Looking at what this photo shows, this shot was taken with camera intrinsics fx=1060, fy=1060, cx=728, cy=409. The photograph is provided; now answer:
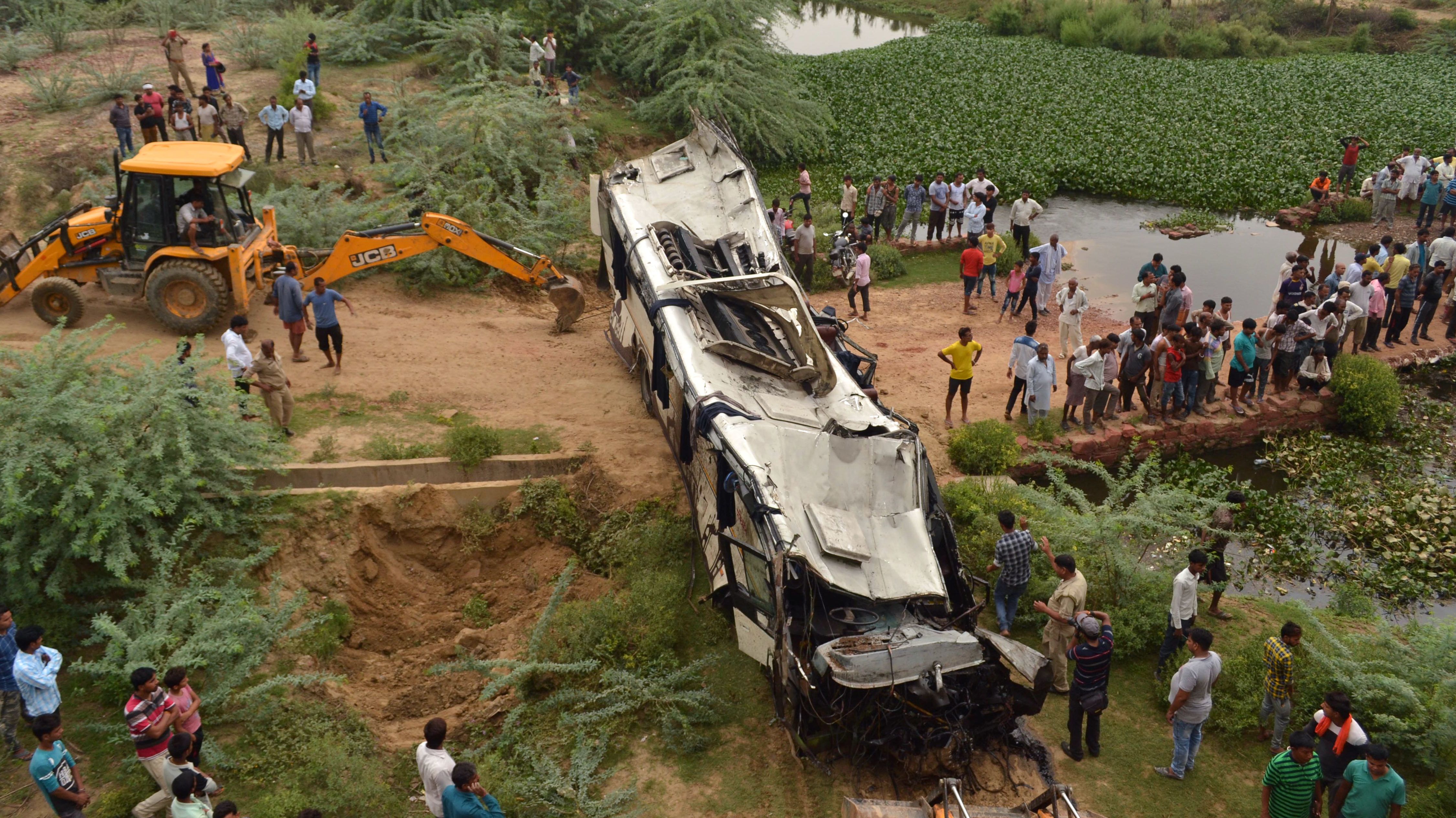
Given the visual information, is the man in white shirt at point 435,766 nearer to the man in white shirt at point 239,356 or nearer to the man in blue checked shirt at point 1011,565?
the man in blue checked shirt at point 1011,565

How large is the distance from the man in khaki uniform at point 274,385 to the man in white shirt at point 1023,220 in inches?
458

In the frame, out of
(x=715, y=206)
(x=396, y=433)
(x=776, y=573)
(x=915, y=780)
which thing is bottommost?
(x=915, y=780)

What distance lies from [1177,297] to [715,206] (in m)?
5.95

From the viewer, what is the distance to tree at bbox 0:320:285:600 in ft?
27.7

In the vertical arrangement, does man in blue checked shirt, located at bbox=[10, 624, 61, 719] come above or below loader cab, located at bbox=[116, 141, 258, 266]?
below

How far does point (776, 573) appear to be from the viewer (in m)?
7.39

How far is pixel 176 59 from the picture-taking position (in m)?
18.3

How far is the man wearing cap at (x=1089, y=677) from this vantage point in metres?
7.53

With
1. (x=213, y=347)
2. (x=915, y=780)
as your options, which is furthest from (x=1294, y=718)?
(x=213, y=347)

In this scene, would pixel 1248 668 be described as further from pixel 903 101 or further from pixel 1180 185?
pixel 903 101

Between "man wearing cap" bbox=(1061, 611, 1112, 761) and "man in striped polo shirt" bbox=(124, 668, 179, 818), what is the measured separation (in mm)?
6203

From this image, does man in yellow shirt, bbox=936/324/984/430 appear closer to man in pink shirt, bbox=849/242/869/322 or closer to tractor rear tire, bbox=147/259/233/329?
man in pink shirt, bbox=849/242/869/322

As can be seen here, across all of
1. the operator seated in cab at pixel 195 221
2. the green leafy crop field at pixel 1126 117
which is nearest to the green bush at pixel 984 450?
the operator seated in cab at pixel 195 221

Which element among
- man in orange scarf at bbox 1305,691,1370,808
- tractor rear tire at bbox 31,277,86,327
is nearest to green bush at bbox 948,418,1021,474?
man in orange scarf at bbox 1305,691,1370,808
